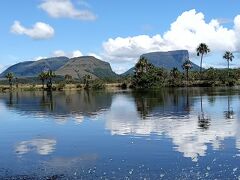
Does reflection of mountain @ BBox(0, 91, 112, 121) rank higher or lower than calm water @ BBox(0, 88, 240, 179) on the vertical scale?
higher

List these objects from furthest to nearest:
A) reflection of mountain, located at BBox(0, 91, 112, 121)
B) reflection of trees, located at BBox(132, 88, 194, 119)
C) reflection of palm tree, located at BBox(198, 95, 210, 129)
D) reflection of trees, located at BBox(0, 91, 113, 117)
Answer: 1. reflection of trees, located at BBox(0, 91, 113, 117)
2. reflection of mountain, located at BBox(0, 91, 112, 121)
3. reflection of trees, located at BBox(132, 88, 194, 119)
4. reflection of palm tree, located at BBox(198, 95, 210, 129)

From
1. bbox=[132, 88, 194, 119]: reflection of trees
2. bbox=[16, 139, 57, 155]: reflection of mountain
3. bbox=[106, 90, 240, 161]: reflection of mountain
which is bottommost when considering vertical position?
bbox=[16, 139, 57, 155]: reflection of mountain

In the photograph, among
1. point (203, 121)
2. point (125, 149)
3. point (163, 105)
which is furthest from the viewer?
point (163, 105)

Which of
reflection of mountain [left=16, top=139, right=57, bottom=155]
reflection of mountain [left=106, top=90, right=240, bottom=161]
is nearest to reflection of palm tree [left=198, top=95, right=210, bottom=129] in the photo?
reflection of mountain [left=106, top=90, right=240, bottom=161]

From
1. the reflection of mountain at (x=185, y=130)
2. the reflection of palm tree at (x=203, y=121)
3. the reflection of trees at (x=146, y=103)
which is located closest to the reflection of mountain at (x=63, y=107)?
the reflection of trees at (x=146, y=103)

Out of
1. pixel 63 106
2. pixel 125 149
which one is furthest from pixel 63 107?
pixel 125 149

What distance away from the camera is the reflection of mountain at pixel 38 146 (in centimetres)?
4197

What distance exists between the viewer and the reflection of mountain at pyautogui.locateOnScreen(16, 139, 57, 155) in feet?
138

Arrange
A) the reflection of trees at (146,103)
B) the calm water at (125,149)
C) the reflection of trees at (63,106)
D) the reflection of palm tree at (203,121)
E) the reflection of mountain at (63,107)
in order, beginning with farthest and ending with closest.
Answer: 1. the reflection of trees at (63,106)
2. the reflection of mountain at (63,107)
3. the reflection of trees at (146,103)
4. the reflection of palm tree at (203,121)
5. the calm water at (125,149)

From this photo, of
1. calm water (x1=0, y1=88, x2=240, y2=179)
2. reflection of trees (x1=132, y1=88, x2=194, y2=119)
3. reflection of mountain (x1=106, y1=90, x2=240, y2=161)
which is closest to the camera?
calm water (x1=0, y1=88, x2=240, y2=179)

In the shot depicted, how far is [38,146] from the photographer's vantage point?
1781 inches

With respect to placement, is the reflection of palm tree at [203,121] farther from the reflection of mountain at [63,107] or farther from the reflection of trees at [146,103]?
the reflection of mountain at [63,107]

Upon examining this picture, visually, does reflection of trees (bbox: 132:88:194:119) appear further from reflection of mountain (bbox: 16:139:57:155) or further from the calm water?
reflection of mountain (bbox: 16:139:57:155)

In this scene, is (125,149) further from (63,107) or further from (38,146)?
(63,107)
